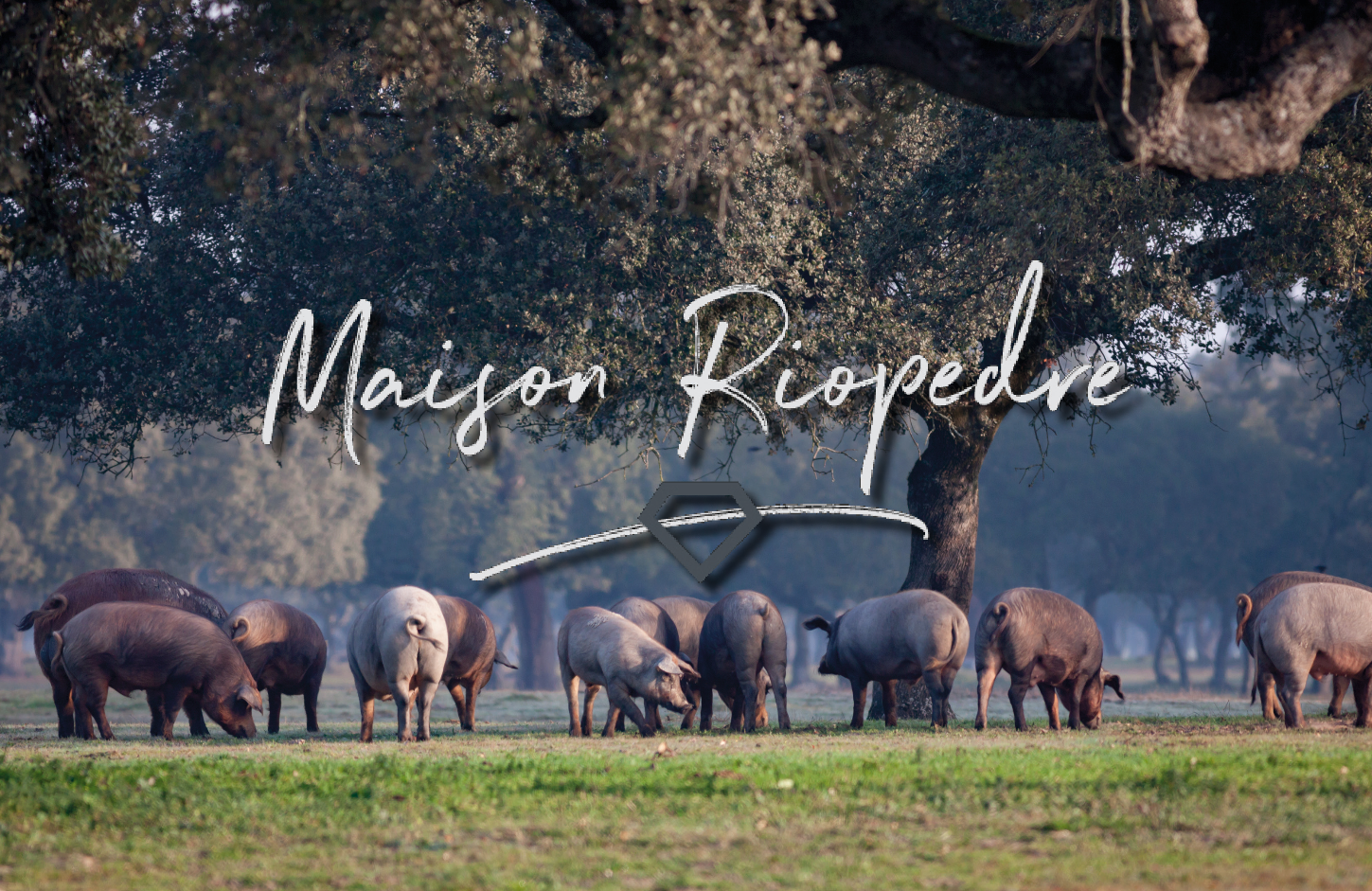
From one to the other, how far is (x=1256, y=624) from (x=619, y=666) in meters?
8.25

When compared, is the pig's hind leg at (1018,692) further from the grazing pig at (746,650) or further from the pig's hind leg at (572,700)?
the pig's hind leg at (572,700)

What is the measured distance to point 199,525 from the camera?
54.2 meters

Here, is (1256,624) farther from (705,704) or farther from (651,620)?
(651,620)

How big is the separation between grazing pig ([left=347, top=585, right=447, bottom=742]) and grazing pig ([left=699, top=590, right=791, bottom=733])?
13.9 ft

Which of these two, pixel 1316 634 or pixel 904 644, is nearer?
pixel 1316 634

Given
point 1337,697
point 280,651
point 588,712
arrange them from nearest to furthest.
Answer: point 588,712 → point 1337,697 → point 280,651

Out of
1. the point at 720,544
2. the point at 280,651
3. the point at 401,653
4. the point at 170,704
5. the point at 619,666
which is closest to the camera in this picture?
the point at 401,653

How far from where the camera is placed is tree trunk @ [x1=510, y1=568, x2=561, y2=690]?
55562 millimetres

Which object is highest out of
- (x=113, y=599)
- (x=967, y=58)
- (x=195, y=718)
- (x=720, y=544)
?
(x=967, y=58)

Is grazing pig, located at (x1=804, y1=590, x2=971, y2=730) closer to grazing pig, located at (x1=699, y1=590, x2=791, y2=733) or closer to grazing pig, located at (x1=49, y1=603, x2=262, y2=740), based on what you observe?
grazing pig, located at (x1=699, y1=590, x2=791, y2=733)

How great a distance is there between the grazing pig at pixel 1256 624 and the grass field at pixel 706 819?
511 cm

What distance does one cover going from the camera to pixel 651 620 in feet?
69.3

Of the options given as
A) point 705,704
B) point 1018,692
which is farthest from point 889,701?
point 705,704

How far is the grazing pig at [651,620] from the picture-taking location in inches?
824
